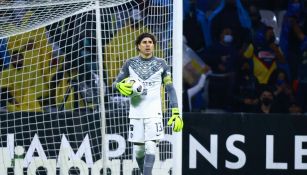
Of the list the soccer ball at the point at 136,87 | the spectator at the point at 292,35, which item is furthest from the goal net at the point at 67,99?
the spectator at the point at 292,35

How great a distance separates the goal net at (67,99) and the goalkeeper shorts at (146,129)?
1381 mm

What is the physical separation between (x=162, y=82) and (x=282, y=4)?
156 inches

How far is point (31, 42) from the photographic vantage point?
37.5 ft

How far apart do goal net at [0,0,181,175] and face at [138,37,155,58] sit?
149cm

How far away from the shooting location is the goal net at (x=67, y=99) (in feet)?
36.3

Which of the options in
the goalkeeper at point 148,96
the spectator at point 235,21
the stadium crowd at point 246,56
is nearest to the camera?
the goalkeeper at point 148,96

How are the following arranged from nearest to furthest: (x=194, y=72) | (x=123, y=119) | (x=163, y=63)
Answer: (x=163, y=63) → (x=123, y=119) → (x=194, y=72)

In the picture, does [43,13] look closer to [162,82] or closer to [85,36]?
[85,36]

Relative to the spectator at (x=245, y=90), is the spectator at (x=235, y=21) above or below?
above

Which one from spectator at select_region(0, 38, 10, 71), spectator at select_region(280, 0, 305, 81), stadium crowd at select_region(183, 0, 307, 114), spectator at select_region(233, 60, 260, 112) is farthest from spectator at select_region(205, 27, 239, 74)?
spectator at select_region(0, 38, 10, 71)

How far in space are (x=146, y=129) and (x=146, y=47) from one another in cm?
83

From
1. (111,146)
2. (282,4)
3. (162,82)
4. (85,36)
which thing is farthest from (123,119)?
(282,4)

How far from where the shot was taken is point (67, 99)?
11.3 meters

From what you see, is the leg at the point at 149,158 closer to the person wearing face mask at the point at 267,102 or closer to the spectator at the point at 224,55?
the person wearing face mask at the point at 267,102
